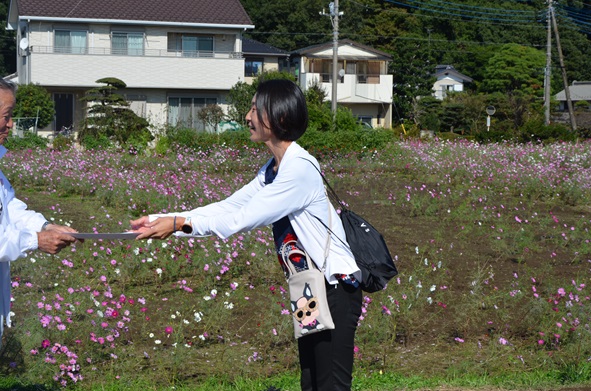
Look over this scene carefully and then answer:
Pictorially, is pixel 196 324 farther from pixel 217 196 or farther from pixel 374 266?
pixel 217 196

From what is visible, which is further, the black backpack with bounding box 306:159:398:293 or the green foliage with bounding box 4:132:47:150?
the green foliage with bounding box 4:132:47:150

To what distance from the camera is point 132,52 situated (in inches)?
1310

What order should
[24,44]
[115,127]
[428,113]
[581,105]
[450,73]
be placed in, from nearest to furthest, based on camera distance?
[115,127] → [24,44] → [428,113] → [581,105] → [450,73]

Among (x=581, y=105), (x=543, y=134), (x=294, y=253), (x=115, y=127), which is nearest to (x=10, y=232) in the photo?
(x=294, y=253)

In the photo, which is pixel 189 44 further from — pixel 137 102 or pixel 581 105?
pixel 581 105

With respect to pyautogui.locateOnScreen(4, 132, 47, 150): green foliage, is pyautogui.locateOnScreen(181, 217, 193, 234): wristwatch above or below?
above

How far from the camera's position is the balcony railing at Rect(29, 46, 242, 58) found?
3200 centimetres

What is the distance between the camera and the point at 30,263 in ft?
22.1

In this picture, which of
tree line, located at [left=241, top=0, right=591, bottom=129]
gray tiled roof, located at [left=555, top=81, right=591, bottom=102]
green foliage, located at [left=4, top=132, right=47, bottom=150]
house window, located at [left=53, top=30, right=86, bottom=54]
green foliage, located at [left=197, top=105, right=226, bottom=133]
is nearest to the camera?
green foliage, located at [left=4, top=132, right=47, bottom=150]

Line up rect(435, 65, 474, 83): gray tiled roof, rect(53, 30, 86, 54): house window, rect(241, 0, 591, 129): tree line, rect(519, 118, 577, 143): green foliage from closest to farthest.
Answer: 1. rect(519, 118, 577, 143): green foliage
2. rect(53, 30, 86, 54): house window
3. rect(241, 0, 591, 129): tree line
4. rect(435, 65, 474, 83): gray tiled roof

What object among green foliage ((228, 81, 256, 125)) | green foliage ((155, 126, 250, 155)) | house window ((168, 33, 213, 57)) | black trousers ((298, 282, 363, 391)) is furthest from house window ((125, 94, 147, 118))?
black trousers ((298, 282, 363, 391))

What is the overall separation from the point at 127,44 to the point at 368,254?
3136 centimetres

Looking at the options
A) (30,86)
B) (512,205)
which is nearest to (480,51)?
(30,86)

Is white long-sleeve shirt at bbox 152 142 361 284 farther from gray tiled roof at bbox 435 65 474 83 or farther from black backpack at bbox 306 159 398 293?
gray tiled roof at bbox 435 65 474 83
